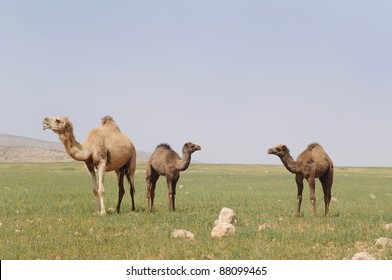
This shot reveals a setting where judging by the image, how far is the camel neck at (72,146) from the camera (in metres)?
12.9

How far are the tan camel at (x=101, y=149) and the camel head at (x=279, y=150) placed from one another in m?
4.67

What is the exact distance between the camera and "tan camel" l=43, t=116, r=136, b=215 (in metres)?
12.9

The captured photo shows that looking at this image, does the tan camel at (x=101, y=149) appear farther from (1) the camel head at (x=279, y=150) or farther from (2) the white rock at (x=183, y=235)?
(1) the camel head at (x=279, y=150)

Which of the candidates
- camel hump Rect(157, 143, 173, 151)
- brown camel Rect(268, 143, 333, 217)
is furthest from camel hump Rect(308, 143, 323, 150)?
camel hump Rect(157, 143, 173, 151)

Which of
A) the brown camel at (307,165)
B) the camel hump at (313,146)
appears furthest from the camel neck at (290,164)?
the camel hump at (313,146)

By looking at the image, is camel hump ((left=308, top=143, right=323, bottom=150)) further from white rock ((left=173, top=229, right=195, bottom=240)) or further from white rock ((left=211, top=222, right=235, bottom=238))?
white rock ((left=173, top=229, right=195, bottom=240))

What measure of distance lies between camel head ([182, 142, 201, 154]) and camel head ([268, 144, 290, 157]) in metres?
2.56

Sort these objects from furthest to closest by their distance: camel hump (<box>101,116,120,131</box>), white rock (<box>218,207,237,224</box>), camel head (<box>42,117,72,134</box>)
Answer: camel hump (<box>101,116,120,131</box>) → camel head (<box>42,117,72,134</box>) → white rock (<box>218,207,237,224</box>)

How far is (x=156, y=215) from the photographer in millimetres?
12930

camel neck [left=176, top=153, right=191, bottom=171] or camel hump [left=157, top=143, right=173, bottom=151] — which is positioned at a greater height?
camel hump [left=157, top=143, right=173, bottom=151]

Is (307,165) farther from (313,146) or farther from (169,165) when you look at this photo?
(169,165)

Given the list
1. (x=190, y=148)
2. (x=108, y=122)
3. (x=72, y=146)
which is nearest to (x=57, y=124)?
(x=72, y=146)

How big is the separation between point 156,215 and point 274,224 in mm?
3486
